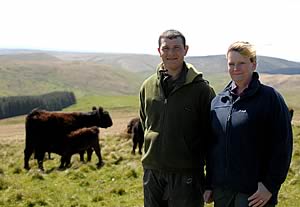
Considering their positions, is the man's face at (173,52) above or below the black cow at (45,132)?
above

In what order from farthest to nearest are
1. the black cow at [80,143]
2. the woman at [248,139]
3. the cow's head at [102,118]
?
the cow's head at [102,118] → the black cow at [80,143] → the woman at [248,139]

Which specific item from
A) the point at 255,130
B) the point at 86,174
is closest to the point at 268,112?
the point at 255,130

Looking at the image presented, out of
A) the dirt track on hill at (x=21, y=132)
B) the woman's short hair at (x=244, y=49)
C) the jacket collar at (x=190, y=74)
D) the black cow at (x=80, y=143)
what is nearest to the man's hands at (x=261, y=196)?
the woman's short hair at (x=244, y=49)

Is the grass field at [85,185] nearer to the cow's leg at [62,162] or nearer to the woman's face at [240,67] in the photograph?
the cow's leg at [62,162]

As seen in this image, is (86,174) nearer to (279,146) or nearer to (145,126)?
(145,126)

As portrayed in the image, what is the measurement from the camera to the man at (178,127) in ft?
17.7

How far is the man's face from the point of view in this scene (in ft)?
17.6

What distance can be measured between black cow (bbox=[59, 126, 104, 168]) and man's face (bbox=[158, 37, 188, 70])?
439 inches

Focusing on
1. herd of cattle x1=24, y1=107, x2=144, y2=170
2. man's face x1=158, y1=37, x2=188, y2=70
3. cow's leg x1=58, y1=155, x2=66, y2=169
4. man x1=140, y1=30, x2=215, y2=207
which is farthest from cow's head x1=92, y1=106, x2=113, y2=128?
man's face x1=158, y1=37, x2=188, y2=70

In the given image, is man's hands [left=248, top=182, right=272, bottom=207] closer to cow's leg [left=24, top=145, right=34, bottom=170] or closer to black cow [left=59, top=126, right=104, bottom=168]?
black cow [left=59, top=126, right=104, bottom=168]

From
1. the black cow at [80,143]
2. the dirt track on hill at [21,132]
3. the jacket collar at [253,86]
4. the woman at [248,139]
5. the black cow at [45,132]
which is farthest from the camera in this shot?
the dirt track on hill at [21,132]

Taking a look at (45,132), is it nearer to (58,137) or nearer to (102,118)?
(58,137)

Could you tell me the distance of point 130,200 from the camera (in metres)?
10.5

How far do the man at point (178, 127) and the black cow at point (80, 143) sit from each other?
35.6 ft
